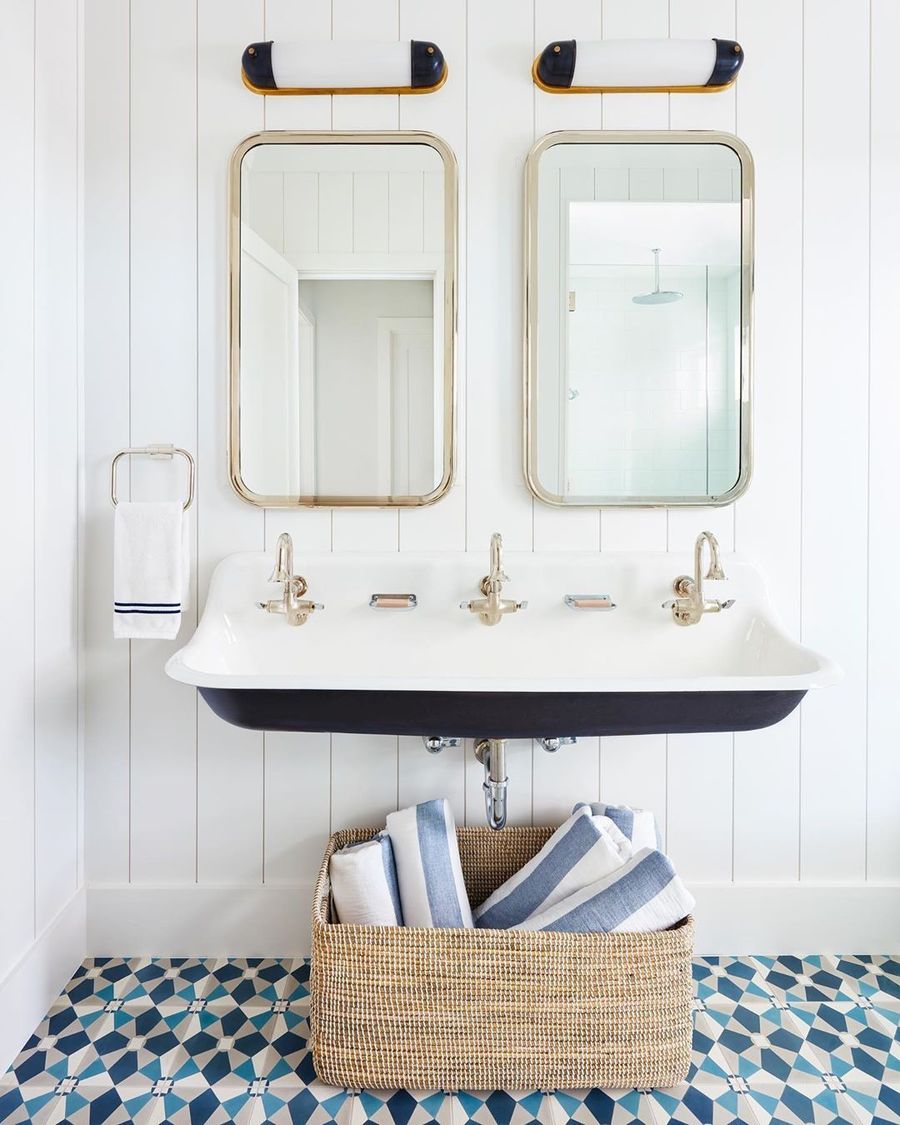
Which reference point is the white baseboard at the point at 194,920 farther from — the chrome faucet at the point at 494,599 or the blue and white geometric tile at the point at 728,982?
the blue and white geometric tile at the point at 728,982

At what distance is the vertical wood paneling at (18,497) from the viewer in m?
1.25

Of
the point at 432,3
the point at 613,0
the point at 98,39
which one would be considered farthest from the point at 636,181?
the point at 98,39

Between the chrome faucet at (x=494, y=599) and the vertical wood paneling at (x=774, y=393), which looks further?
the vertical wood paneling at (x=774, y=393)

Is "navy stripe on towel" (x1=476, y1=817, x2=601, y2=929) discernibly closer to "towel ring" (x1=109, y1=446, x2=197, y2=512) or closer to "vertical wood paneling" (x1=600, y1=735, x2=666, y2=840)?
"vertical wood paneling" (x1=600, y1=735, x2=666, y2=840)

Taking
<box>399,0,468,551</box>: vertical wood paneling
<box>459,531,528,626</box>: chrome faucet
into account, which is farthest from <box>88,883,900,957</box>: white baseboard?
<box>399,0,468,551</box>: vertical wood paneling

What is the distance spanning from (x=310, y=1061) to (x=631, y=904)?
0.62 meters

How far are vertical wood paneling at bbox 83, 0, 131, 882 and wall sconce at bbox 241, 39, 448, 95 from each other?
1.03 feet

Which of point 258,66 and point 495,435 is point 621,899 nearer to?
point 495,435

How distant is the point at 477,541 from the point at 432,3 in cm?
113

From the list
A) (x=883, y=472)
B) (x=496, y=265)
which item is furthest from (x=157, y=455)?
(x=883, y=472)

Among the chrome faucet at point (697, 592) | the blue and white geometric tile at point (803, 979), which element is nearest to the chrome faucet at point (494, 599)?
the chrome faucet at point (697, 592)

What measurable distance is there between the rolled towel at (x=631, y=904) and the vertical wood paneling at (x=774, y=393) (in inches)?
15.2

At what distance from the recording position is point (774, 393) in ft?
5.01

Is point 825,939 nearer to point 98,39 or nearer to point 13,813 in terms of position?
point 13,813
